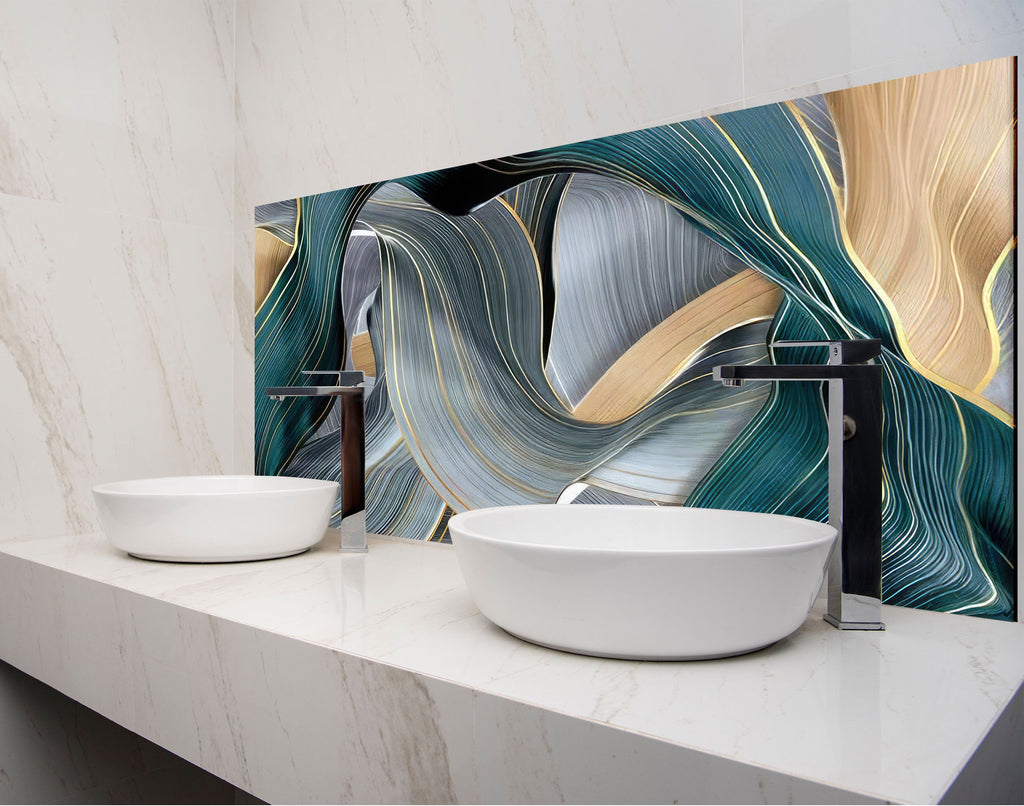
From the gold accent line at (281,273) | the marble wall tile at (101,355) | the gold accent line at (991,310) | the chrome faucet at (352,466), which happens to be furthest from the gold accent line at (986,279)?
the marble wall tile at (101,355)

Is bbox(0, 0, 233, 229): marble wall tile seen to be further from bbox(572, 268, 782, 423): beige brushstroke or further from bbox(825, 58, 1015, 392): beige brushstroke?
bbox(825, 58, 1015, 392): beige brushstroke

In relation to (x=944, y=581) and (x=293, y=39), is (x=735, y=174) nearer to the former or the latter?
(x=944, y=581)

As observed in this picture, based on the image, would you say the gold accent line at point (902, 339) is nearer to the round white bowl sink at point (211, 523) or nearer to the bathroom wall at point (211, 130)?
the bathroom wall at point (211, 130)

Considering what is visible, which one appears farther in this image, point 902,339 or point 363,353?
point 363,353

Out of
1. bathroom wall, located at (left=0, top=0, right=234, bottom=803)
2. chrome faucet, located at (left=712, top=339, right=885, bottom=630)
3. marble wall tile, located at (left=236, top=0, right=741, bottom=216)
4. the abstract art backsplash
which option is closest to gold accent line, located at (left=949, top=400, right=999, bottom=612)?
A: the abstract art backsplash

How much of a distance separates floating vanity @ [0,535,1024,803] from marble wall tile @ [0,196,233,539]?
0.44m

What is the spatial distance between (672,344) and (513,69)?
616 mm

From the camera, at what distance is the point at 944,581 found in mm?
1049

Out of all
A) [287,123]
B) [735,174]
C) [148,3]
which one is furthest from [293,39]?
[735,174]

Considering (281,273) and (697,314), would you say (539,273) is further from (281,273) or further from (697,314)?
(281,273)

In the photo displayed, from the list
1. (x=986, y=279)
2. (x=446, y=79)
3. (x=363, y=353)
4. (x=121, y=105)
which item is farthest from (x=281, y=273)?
(x=986, y=279)

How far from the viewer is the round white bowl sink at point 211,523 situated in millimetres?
1362

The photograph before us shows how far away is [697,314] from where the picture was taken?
1.25m

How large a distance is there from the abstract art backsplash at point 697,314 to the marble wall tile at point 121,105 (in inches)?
14.3
